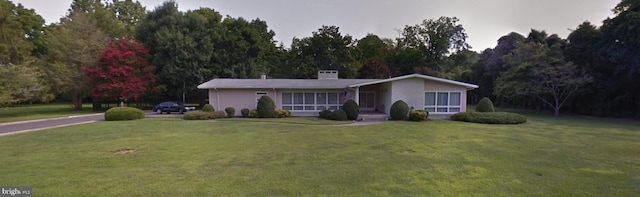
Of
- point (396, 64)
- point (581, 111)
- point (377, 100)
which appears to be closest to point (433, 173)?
point (377, 100)

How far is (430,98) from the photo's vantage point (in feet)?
68.5

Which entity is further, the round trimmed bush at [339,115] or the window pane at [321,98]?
the window pane at [321,98]

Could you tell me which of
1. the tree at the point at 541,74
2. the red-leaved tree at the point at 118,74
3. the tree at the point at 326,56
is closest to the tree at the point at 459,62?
the tree at the point at 326,56

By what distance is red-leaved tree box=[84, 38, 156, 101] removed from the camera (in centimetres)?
2639

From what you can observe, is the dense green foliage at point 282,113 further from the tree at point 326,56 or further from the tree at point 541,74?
the tree at point 541,74

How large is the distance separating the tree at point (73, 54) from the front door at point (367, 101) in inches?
1014

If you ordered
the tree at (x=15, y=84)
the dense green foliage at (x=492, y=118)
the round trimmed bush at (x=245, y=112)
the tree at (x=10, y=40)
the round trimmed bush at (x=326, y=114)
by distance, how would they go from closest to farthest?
the dense green foliage at (x=492, y=118)
the tree at (x=15, y=84)
the round trimmed bush at (x=326, y=114)
the round trimmed bush at (x=245, y=112)
the tree at (x=10, y=40)

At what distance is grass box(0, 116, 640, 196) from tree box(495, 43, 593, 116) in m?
15.1

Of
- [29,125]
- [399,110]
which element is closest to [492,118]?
[399,110]

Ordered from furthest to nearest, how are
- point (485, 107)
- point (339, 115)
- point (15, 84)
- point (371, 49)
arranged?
point (371, 49)
point (485, 107)
point (339, 115)
point (15, 84)

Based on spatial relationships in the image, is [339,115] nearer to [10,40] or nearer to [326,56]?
[326,56]

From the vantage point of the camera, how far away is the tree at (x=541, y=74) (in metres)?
23.7

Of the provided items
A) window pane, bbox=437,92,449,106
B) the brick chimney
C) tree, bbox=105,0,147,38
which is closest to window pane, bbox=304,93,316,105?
the brick chimney

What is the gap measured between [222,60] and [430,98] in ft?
73.7
